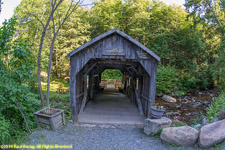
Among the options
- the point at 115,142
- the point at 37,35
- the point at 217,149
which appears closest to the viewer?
the point at 217,149

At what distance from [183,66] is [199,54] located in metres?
1.92

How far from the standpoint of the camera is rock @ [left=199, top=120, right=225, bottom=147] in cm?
387

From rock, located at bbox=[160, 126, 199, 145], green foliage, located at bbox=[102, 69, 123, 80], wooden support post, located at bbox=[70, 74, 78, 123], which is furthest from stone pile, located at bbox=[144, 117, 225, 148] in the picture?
green foliage, located at bbox=[102, 69, 123, 80]

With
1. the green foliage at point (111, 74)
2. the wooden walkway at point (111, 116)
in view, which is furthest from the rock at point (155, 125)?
the green foliage at point (111, 74)

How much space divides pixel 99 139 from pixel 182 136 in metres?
2.38

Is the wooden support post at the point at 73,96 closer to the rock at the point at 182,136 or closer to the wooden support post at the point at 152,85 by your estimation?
the wooden support post at the point at 152,85

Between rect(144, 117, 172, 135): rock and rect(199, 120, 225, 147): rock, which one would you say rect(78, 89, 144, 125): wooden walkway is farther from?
rect(199, 120, 225, 147): rock

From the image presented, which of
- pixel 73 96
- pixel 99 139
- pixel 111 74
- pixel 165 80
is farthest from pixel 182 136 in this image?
pixel 111 74

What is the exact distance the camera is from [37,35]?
11.9 metres

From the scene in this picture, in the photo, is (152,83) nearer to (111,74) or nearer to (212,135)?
(212,135)

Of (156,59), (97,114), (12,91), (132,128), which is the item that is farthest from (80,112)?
(156,59)

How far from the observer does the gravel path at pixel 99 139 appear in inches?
167

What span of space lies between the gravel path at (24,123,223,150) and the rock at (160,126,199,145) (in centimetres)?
14

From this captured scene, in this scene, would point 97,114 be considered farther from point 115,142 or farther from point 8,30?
point 8,30
